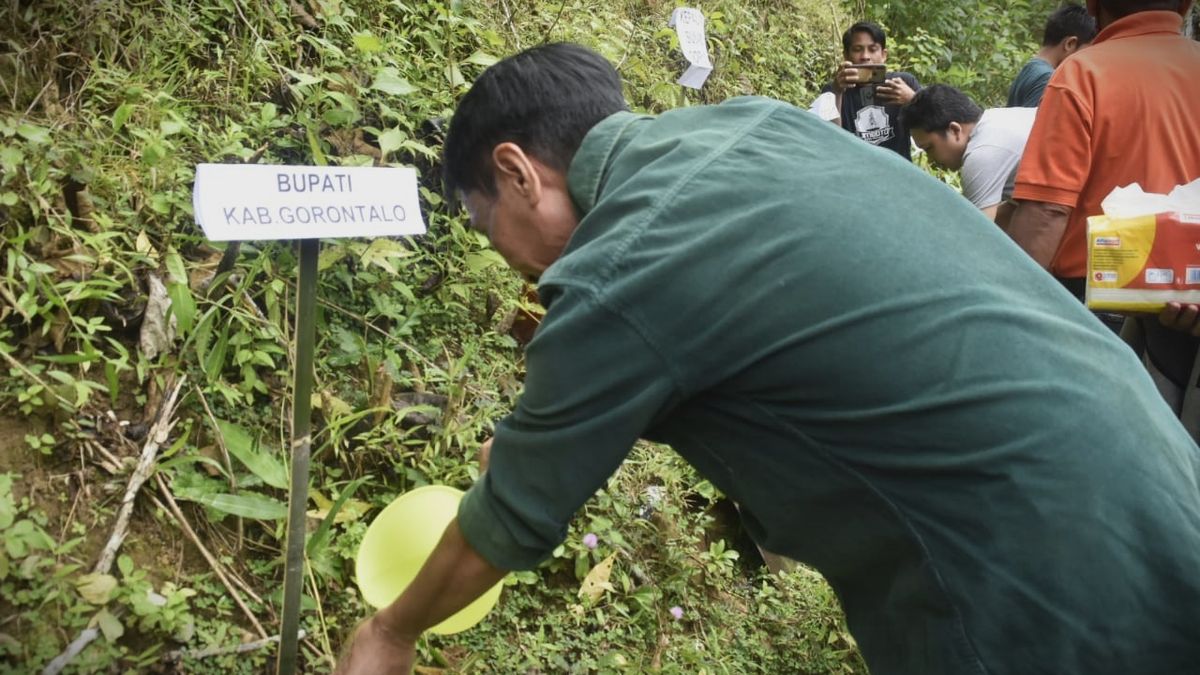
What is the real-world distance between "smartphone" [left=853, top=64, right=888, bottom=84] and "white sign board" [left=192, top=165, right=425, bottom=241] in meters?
3.08

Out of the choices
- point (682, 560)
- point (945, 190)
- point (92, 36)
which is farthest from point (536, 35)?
point (945, 190)

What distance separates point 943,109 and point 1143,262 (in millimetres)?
1692

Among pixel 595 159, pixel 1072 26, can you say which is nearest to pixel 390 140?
pixel 595 159

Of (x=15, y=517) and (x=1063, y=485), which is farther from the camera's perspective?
(x=15, y=517)

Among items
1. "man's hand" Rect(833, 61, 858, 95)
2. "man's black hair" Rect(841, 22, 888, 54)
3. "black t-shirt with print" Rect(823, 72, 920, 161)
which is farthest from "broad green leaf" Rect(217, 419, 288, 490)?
"man's black hair" Rect(841, 22, 888, 54)

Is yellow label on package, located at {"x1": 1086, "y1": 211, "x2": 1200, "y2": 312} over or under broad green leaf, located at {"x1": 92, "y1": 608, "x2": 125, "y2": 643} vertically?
over

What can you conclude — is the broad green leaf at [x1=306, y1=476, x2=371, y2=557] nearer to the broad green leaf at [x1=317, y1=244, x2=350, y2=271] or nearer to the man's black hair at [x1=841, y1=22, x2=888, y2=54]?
the broad green leaf at [x1=317, y1=244, x2=350, y2=271]

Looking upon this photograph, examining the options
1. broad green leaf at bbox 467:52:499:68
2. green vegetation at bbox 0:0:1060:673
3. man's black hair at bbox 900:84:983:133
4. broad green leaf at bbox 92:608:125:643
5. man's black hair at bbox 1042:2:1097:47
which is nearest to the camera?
broad green leaf at bbox 92:608:125:643

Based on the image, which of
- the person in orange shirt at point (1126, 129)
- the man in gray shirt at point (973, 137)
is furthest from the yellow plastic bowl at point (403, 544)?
the man in gray shirt at point (973, 137)

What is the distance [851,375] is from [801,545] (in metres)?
0.33

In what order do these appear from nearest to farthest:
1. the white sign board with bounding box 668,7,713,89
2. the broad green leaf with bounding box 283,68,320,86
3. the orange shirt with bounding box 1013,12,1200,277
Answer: the orange shirt with bounding box 1013,12,1200,277
the broad green leaf with bounding box 283,68,320,86
the white sign board with bounding box 668,7,713,89

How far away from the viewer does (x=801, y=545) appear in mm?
1287

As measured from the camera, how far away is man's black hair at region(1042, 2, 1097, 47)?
4.08 m

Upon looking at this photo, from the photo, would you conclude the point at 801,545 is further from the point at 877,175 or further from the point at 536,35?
the point at 536,35
